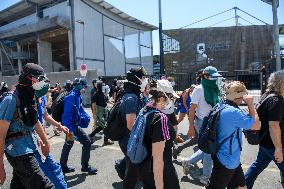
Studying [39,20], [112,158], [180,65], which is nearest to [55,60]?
[39,20]

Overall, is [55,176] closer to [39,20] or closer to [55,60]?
[39,20]

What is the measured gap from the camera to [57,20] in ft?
85.8

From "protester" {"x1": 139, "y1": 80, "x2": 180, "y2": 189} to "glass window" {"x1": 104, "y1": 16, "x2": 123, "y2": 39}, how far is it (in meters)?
28.5

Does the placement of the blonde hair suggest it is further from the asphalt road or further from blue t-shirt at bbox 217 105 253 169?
the asphalt road

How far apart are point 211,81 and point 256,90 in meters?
12.2

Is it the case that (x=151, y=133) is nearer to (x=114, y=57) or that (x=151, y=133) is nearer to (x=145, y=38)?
(x=114, y=57)

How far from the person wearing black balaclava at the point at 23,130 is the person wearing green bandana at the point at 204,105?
8.66ft

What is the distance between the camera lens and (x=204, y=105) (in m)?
5.83

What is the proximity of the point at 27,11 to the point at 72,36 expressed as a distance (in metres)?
8.82

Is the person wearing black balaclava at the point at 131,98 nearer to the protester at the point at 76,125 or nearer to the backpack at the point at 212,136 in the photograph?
the backpack at the point at 212,136

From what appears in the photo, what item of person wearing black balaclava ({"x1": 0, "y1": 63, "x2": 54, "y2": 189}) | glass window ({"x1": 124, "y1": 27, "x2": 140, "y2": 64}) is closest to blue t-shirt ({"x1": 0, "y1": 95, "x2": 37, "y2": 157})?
person wearing black balaclava ({"x1": 0, "y1": 63, "x2": 54, "y2": 189})

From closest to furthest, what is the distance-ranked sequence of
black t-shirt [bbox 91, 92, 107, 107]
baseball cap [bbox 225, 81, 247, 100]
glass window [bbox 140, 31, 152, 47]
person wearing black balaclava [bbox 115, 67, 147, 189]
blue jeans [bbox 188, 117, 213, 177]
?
baseball cap [bbox 225, 81, 247, 100]
person wearing black balaclava [bbox 115, 67, 147, 189]
blue jeans [bbox 188, 117, 213, 177]
black t-shirt [bbox 91, 92, 107, 107]
glass window [bbox 140, 31, 152, 47]

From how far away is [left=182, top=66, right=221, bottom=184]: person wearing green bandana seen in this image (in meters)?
5.47

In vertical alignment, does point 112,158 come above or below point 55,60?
below
